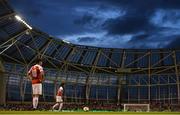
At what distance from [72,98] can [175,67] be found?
17.9m

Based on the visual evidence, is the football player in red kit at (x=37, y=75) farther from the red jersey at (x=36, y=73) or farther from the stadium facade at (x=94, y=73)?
the stadium facade at (x=94, y=73)

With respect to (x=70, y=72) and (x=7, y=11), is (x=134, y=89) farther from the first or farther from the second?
(x=7, y=11)

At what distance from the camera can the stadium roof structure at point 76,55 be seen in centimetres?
5992

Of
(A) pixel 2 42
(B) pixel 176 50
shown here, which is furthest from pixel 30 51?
(B) pixel 176 50

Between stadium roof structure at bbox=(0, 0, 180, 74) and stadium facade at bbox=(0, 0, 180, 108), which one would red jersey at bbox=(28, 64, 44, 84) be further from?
stadium facade at bbox=(0, 0, 180, 108)

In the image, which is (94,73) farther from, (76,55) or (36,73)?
(36,73)

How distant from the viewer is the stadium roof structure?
2359 inches

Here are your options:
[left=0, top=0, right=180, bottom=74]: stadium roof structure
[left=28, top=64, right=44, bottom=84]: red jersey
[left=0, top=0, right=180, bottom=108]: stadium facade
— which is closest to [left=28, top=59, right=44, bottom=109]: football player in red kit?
[left=28, top=64, right=44, bottom=84]: red jersey

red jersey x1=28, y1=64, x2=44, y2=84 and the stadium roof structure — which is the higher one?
the stadium roof structure

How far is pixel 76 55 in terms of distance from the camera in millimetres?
70625

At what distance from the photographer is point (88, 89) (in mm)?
72812

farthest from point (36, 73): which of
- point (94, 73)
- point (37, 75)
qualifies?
point (94, 73)

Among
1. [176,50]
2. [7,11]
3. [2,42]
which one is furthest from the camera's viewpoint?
[176,50]

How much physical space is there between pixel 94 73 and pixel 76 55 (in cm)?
514
